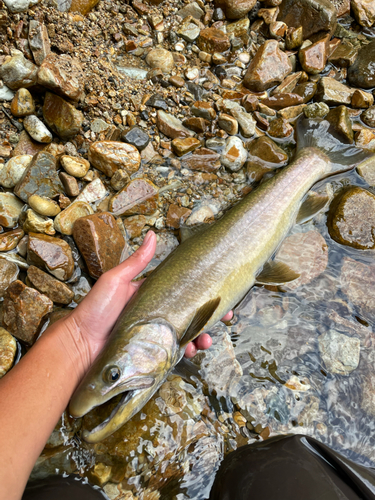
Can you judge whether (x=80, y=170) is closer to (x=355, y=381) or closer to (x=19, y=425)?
(x=19, y=425)

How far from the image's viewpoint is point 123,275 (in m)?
2.94

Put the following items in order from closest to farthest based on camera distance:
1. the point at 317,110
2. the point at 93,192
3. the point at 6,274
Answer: the point at 6,274
the point at 93,192
the point at 317,110

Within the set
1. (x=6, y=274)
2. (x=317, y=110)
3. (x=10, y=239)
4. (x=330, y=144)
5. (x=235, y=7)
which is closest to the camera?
(x=6, y=274)

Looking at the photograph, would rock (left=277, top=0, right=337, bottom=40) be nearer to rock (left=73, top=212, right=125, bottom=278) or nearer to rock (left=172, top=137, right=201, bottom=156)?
rock (left=172, top=137, right=201, bottom=156)

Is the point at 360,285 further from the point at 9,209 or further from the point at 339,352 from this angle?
the point at 9,209

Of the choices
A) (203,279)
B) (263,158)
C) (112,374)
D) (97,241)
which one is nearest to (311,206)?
(263,158)

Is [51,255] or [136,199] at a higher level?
[51,255]

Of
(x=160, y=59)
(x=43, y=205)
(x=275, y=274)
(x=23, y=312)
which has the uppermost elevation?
(x=160, y=59)

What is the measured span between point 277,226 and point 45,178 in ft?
8.39

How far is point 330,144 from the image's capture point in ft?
14.0

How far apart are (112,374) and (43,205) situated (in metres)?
1.91

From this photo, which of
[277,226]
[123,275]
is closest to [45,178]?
[123,275]

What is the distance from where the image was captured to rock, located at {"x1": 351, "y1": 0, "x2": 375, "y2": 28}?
5.08 m

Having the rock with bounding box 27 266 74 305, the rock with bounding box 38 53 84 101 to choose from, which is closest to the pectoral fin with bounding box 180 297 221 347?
the rock with bounding box 27 266 74 305
